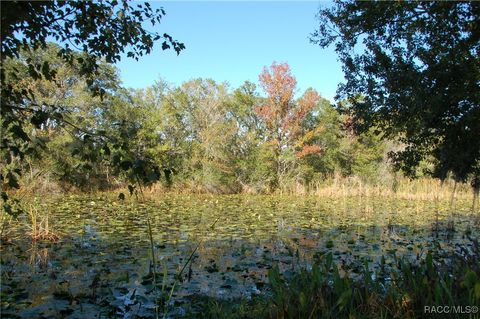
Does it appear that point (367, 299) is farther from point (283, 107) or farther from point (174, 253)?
point (283, 107)

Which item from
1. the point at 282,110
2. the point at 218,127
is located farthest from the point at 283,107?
the point at 218,127

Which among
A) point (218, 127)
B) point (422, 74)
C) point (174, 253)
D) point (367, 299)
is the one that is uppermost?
point (218, 127)

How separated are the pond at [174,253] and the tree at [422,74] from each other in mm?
1481

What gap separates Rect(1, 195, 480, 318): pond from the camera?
170 inches

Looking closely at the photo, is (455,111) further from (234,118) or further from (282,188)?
(234,118)

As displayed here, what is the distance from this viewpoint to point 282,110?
2930 cm

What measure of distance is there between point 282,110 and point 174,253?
23555mm

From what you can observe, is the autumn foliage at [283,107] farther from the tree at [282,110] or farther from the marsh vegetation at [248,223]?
the marsh vegetation at [248,223]

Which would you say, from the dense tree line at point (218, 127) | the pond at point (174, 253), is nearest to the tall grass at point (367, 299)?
the pond at point (174, 253)

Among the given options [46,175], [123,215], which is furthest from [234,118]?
[123,215]

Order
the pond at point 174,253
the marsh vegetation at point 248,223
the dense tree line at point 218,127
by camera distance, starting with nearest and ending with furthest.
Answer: the marsh vegetation at point 248,223, the pond at point 174,253, the dense tree line at point 218,127

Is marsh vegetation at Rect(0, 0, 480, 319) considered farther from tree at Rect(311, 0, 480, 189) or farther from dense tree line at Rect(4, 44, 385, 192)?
dense tree line at Rect(4, 44, 385, 192)

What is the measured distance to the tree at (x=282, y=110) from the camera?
1143 inches

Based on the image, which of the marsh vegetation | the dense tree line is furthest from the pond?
the dense tree line
